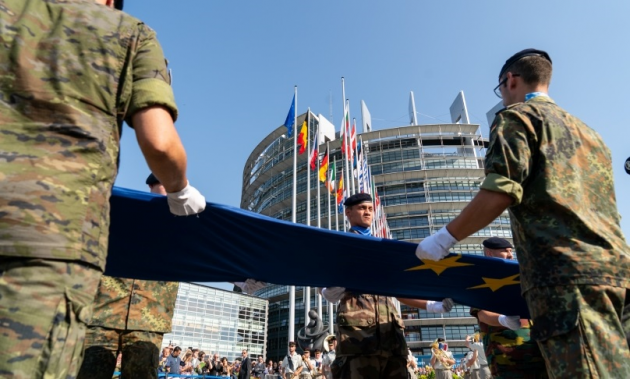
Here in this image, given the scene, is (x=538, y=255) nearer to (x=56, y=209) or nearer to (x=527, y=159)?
(x=527, y=159)

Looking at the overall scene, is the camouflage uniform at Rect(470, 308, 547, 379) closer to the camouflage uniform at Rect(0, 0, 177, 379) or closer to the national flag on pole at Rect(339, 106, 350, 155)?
the camouflage uniform at Rect(0, 0, 177, 379)

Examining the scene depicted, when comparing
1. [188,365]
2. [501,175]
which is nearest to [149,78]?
[501,175]

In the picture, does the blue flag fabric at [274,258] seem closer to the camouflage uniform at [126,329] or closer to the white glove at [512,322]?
the white glove at [512,322]

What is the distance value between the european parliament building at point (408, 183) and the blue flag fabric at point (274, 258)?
48.3 m

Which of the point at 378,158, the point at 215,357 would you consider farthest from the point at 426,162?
the point at 215,357

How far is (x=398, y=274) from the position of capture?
362cm

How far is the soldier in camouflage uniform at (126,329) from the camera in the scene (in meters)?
3.50

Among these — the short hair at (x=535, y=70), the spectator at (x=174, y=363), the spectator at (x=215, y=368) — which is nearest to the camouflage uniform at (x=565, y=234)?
the short hair at (x=535, y=70)

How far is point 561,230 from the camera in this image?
204 centimetres

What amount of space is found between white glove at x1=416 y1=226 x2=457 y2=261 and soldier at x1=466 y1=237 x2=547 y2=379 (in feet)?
4.33

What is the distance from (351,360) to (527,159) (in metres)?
2.33

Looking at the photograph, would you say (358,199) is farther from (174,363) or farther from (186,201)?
(174,363)

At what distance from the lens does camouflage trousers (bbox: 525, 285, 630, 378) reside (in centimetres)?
176

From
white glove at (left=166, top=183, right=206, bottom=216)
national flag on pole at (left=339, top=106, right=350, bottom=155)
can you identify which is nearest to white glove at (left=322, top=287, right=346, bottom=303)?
white glove at (left=166, top=183, right=206, bottom=216)
